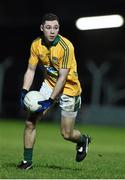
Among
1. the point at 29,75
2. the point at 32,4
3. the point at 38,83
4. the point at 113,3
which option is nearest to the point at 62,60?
the point at 29,75

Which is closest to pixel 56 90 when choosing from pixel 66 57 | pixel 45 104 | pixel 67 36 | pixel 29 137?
pixel 45 104

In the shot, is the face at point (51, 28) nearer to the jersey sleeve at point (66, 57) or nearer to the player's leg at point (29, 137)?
the jersey sleeve at point (66, 57)

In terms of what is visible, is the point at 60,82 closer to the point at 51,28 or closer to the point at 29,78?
the point at 29,78

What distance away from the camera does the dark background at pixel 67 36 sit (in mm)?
37219

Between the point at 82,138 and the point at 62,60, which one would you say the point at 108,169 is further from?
the point at 62,60

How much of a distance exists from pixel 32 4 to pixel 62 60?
28763 mm

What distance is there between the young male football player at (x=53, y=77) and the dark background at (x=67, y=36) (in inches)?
972

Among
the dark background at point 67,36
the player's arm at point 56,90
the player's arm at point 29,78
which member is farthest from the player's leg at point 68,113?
the dark background at point 67,36

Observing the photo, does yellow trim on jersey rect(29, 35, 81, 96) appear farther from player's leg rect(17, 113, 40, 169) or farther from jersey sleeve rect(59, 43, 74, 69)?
player's leg rect(17, 113, 40, 169)

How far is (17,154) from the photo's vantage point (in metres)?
14.6

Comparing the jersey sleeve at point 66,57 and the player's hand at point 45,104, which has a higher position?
the jersey sleeve at point 66,57

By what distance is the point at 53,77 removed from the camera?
11016 mm

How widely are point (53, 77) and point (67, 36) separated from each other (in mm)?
33072

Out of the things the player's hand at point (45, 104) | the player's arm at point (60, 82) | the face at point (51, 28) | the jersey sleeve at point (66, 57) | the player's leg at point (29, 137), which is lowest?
the player's leg at point (29, 137)
